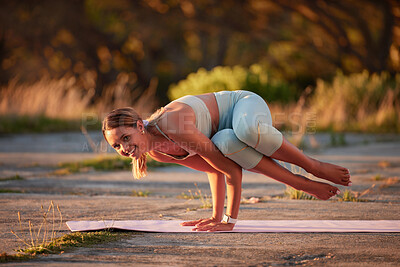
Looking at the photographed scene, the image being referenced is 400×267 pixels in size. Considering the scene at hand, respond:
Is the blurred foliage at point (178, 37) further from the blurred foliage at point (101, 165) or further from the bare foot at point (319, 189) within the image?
the bare foot at point (319, 189)

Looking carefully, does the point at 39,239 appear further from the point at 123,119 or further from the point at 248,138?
the point at 248,138

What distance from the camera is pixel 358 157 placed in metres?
8.62

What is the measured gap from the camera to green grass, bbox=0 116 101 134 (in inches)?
519

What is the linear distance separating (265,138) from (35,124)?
1064 centimetres

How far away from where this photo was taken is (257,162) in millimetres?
3822

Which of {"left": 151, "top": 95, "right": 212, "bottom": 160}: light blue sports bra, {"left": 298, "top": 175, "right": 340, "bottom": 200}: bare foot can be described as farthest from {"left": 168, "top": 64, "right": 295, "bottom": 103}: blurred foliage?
{"left": 298, "top": 175, "right": 340, "bottom": 200}: bare foot

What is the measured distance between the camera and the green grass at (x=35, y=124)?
1319cm

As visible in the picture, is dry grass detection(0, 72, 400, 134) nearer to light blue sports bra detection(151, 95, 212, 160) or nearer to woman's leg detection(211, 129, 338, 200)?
light blue sports bra detection(151, 95, 212, 160)

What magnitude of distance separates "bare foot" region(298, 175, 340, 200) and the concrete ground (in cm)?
33

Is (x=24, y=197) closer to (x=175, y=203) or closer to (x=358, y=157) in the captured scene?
(x=175, y=203)

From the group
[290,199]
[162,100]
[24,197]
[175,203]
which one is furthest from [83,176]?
[162,100]

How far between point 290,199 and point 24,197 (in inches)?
90.6

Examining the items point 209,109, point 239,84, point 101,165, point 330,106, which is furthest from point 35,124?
point 209,109

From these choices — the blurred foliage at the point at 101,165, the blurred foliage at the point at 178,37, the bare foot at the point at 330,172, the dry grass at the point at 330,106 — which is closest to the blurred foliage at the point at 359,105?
the dry grass at the point at 330,106
